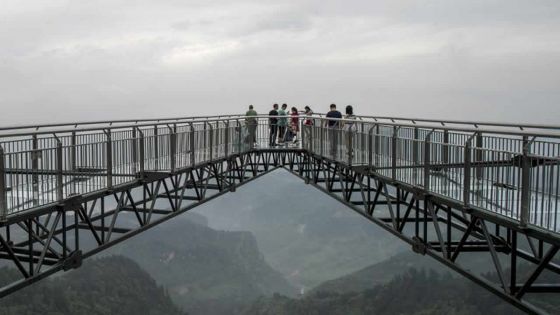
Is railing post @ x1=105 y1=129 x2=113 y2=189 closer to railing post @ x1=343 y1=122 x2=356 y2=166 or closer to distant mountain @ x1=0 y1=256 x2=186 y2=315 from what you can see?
railing post @ x1=343 y1=122 x2=356 y2=166

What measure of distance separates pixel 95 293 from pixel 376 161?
12613 centimetres

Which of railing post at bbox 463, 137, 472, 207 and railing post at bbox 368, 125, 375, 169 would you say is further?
railing post at bbox 368, 125, 375, 169

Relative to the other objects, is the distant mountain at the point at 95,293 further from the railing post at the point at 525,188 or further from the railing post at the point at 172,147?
the railing post at the point at 525,188

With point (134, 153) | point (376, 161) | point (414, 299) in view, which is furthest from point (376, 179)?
point (414, 299)

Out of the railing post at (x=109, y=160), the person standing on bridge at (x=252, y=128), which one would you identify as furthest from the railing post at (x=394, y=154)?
the person standing on bridge at (x=252, y=128)

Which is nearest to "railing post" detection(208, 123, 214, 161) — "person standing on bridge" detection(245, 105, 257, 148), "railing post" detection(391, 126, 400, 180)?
"person standing on bridge" detection(245, 105, 257, 148)

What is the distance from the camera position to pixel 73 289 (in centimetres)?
12694

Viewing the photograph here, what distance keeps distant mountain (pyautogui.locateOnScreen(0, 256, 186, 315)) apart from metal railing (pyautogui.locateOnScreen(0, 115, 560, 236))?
90740 mm

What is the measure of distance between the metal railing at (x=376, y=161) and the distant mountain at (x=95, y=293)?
90740 millimetres

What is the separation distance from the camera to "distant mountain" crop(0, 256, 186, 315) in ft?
352

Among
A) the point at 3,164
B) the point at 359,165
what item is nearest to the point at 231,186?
the point at 359,165

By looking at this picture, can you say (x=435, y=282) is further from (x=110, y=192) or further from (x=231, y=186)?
(x=110, y=192)

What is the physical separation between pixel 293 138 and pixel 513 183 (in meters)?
18.0

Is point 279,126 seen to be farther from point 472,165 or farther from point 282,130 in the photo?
point 472,165
